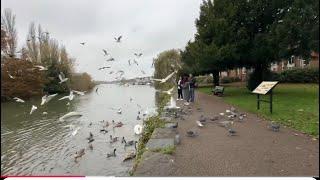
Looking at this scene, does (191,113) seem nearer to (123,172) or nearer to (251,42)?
(123,172)

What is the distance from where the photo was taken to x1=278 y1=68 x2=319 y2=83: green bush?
129 feet

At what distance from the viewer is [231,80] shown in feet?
171

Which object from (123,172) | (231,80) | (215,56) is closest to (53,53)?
(231,80)

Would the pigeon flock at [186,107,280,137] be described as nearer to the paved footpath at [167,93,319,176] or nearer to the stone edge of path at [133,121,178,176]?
the paved footpath at [167,93,319,176]

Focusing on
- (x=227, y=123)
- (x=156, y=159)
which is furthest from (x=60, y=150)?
(x=156, y=159)

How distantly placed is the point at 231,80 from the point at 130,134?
3715 centimetres

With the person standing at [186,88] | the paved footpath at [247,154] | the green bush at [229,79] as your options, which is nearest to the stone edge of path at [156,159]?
the paved footpath at [247,154]

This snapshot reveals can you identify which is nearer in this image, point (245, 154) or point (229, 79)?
point (245, 154)

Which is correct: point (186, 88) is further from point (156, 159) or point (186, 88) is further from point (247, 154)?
point (156, 159)

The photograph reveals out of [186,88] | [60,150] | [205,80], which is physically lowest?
[60,150]

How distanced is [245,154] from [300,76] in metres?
34.5

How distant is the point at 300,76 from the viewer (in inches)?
1606

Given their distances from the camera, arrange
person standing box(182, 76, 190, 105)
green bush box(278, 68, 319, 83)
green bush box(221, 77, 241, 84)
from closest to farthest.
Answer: person standing box(182, 76, 190, 105) → green bush box(278, 68, 319, 83) → green bush box(221, 77, 241, 84)

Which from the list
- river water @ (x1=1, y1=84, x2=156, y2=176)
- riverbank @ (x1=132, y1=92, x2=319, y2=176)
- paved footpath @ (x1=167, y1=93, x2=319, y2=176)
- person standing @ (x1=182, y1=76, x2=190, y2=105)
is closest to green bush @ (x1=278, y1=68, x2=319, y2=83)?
person standing @ (x1=182, y1=76, x2=190, y2=105)
